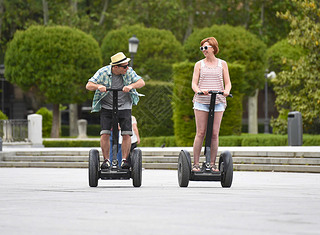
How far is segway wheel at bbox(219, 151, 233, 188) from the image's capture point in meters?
9.75

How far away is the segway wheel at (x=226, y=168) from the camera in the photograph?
9.75 meters

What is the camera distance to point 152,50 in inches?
1666

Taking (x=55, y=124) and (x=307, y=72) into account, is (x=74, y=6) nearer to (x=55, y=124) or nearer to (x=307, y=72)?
(x=55, y=124)

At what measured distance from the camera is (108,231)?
5.87m

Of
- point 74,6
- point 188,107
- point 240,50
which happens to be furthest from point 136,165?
point 74,6

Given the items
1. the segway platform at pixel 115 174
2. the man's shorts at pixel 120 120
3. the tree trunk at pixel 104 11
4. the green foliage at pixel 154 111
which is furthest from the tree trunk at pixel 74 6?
the segway platform at pixel 115 174

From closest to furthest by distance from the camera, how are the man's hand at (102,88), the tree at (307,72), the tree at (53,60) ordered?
the man's hand at (102,88)
the tree at (307,72)
the tree at (53,60)

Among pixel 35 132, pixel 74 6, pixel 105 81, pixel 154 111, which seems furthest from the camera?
pixel 74 6

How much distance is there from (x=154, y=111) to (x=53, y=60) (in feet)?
44.2

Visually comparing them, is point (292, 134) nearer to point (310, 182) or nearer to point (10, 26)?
point (310, 182)

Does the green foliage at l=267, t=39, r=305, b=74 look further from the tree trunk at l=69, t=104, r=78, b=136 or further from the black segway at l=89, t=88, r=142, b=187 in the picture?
the black segway at l=89, t=88, r=142, b=187

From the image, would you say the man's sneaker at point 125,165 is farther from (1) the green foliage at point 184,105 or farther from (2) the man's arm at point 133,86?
(1) the green foliage at point 184,105

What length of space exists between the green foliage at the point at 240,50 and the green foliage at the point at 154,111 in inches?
399

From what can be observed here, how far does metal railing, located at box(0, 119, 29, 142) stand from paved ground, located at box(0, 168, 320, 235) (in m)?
16.9
